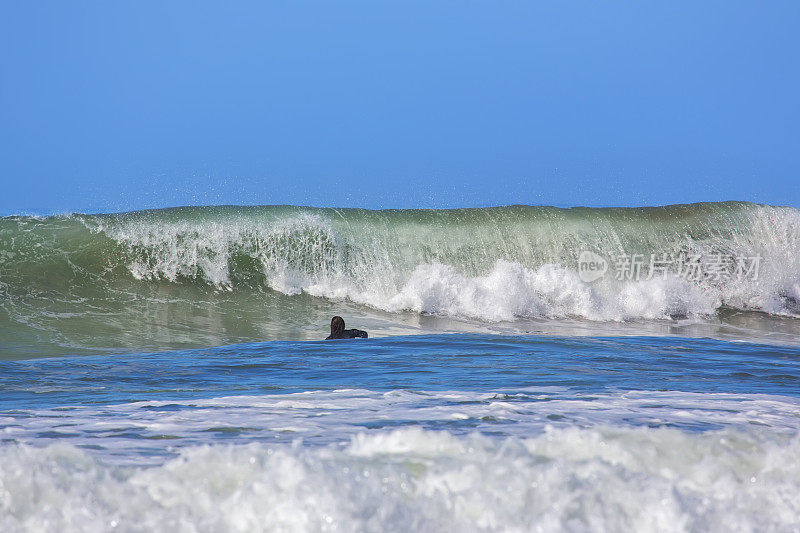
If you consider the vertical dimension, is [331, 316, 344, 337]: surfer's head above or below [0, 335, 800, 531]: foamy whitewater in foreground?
above

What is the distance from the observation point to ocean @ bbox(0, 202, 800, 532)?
2.73 meters

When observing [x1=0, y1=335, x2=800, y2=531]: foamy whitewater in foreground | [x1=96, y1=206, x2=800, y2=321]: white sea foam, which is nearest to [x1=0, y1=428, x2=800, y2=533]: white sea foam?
[x1=0, y1=335, x2=800, y2=531]: foamy whitewater in foreground

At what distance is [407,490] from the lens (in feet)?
9.20

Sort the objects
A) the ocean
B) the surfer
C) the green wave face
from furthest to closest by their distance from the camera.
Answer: the green wave face
the surfer
the ocean

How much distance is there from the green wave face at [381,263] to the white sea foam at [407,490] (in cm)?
820

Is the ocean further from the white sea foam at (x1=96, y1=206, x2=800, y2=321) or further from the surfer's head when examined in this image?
the surfer's head

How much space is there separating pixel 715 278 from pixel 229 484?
14.9 metres

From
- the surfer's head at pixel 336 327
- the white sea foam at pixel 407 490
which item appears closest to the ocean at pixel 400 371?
the white sea foam at pixel 407 490

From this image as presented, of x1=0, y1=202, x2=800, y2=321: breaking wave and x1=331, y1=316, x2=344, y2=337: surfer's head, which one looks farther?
x1=0, y1=202, x2=800, y2=321: breaking wave

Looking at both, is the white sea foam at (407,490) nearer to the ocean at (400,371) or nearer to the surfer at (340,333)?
the ocean at (400,371)

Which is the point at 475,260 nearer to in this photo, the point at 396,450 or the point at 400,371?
the point at 400,371

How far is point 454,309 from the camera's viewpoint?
13.5 m

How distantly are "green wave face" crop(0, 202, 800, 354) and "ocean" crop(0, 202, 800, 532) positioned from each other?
5cm

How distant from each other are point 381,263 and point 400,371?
27.9 ft
